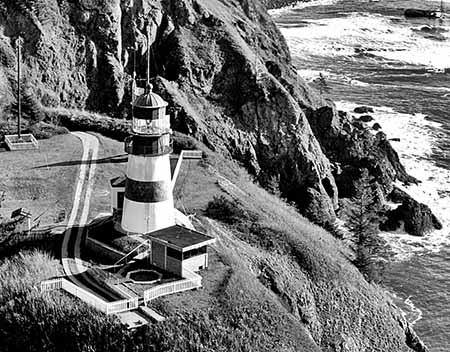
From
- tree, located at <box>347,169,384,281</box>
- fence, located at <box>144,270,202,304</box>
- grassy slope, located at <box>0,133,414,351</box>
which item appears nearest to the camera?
grassy slope, located at <box>0,133,414,351</box>

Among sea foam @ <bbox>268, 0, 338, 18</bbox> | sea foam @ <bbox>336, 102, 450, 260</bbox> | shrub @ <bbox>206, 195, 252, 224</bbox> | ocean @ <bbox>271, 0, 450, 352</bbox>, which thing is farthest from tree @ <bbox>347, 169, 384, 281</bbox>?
sea foam @ <bbox>268, 0, 338, 18</bbox>

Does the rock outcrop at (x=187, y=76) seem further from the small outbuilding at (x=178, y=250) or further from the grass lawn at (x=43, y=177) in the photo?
the small outbuilding at (x=178, y=250)

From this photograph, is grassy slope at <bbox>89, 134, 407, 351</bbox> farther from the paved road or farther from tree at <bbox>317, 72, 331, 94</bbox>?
tree at <bbox>317, 72, 331, 94</bbox>

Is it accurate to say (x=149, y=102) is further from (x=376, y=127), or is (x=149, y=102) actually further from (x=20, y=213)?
(x=376, y=127)

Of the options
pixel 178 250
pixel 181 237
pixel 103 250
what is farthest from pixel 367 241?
pixel 103 250

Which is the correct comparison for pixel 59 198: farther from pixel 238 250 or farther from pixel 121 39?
pixel 121 39
